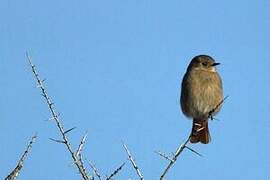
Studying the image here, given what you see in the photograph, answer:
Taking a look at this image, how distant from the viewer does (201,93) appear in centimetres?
931

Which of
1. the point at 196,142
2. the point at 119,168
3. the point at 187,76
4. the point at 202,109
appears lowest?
the point at 119,168

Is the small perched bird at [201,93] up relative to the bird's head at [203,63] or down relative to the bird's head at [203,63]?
down

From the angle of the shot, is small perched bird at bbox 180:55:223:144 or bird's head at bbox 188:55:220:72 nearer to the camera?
small perched bird at bbox 180:55:223:144

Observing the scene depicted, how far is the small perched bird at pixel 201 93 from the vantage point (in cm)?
923

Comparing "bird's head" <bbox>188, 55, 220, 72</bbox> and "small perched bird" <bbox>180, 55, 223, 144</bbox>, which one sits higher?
"bird's head" <bbox>188, 55, 220, 72</bbox>

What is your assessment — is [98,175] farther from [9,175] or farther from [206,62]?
[206,62]

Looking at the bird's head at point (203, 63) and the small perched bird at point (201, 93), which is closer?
the small perched bird at point (201, 93)

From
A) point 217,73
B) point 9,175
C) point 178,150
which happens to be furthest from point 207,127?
point 9,175

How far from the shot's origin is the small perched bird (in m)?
9.23

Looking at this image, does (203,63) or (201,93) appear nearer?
(201,93)

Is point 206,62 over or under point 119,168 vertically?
over

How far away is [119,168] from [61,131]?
71 centimetres

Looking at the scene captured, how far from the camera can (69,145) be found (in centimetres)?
460

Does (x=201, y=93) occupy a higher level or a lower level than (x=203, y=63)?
lower
